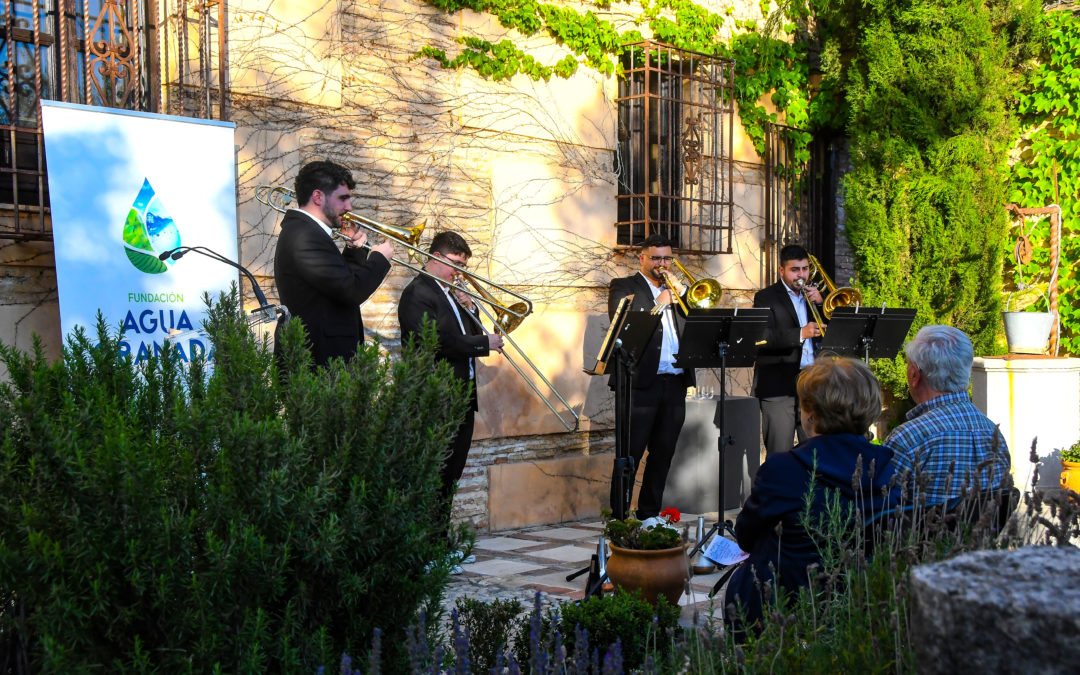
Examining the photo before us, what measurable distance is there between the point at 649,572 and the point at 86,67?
3754 millimetres

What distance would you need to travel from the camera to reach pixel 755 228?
9.09 m

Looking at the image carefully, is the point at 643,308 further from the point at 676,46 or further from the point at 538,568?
the point at 676,46

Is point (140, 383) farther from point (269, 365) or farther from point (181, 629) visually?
point (181, 629)

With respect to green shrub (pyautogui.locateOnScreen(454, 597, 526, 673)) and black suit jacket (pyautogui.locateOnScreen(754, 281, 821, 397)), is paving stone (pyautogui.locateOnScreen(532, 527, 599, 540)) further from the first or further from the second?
green shrub (pyautogui.locateOnScreen(454, 597, 526, 673))

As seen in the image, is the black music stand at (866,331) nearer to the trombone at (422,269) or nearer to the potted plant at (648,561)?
the trombone at (422,269)

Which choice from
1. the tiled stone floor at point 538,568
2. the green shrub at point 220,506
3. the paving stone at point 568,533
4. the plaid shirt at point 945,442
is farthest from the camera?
the paving stone at point 568,533

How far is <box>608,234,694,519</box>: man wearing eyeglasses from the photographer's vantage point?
675cm

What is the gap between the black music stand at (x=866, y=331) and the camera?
671cm

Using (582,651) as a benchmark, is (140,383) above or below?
above

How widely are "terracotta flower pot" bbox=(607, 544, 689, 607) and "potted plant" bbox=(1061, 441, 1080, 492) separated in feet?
15.5

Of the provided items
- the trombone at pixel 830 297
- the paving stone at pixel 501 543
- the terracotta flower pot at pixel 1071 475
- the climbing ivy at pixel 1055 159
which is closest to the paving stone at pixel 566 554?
the paving stone at pixel 501 543

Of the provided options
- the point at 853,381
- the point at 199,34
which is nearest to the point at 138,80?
the point at 199,34

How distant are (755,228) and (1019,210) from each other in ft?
7.34

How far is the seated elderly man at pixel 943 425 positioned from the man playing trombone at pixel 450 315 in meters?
2.48
